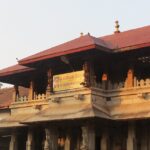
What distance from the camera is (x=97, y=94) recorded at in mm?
20328

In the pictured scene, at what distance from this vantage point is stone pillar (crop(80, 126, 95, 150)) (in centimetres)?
1884

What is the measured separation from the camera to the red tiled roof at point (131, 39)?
755 inches

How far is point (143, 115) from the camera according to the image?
1812 cm

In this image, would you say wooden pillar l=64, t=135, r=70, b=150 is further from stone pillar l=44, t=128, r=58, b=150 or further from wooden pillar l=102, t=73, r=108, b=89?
wooden pillar l=102, t=73, r=108, b=89

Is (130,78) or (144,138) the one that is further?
(130,78)

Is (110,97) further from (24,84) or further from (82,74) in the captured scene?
(24,84)

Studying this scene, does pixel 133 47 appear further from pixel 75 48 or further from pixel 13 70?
pixel 13 70

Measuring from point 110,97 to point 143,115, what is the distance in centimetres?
278

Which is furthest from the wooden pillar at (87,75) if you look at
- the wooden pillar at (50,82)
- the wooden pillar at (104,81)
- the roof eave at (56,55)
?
the wooden pillar at (50,82)

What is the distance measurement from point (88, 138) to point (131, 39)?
17.4 feet

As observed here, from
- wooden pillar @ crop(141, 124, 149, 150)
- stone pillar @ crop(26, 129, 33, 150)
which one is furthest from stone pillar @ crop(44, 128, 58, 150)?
wooden pillar @ crop(141, 124, 149, 150)

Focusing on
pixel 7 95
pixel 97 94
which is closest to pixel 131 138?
pixel 97 94

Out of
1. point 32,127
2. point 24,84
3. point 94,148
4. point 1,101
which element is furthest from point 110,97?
point 1,101

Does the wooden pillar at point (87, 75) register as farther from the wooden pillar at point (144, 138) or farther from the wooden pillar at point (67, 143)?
the wooden pillar at point (67, 143)
